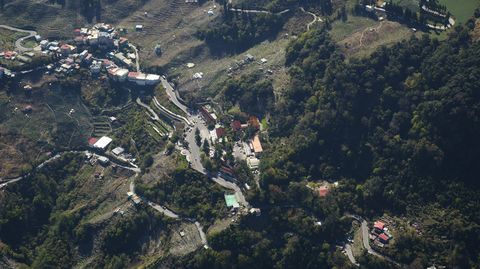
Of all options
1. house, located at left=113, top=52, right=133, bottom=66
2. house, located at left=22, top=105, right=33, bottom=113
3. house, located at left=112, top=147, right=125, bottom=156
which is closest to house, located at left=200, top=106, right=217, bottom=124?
house, located at left=112, top=147, right=125, bottom=156

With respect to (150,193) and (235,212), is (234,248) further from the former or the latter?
(150,193)

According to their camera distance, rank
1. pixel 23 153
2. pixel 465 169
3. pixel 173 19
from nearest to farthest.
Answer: pixel 465 169 → pixel 23 153 → pixel 173 19

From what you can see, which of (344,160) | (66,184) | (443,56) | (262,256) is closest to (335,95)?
(344,160)

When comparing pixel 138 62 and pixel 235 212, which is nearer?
pixel 235 212

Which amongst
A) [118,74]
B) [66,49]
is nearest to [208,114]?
[118,74]

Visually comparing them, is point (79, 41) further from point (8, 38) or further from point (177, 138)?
point (177, 138)

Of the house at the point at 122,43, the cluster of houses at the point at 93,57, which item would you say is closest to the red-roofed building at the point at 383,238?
the cluster of houses at the point at 93,57

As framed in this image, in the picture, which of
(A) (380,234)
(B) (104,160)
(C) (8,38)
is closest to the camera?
(A) (380,234)
